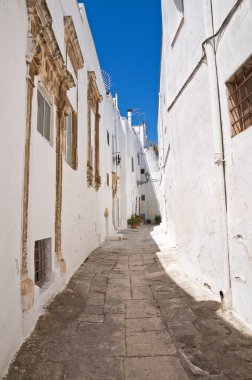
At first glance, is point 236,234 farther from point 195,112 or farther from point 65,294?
point 65,294

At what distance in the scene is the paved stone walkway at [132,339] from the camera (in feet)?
9.04

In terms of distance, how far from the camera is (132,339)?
346cm

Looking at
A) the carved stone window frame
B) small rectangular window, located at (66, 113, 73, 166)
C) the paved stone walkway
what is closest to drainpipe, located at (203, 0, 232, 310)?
the paved stone walkway

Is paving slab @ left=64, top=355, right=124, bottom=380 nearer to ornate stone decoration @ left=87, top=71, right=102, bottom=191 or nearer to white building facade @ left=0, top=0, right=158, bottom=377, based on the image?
white building facade @ left=0, top=0, right=158, bottom=377

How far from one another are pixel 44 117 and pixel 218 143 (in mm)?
2742

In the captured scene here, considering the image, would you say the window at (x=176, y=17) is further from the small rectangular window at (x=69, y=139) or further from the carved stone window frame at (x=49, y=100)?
the carved stone window frame at (x=49, y=100)

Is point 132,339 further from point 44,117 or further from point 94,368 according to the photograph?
point 44,117

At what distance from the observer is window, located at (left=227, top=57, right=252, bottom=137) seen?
12.1 feet

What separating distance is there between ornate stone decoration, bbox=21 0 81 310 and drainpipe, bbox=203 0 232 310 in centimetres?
235

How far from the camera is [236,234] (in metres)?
3.86

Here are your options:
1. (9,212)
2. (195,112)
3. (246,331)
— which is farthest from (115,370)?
(195,112)

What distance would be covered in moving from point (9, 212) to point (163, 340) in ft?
7.20

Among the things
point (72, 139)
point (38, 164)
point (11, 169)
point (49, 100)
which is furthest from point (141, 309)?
point (72, 139)

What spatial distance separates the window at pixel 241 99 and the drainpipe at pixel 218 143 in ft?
0.79
